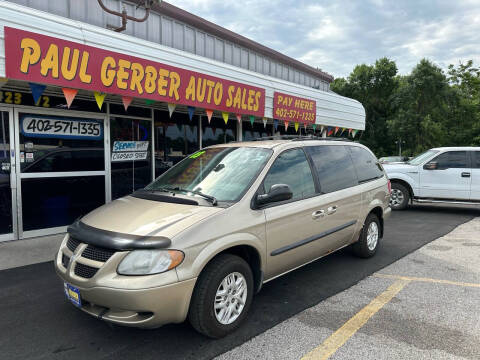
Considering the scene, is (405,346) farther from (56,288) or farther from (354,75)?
(354,75)

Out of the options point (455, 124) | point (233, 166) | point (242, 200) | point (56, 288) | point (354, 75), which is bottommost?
point (56, 288)

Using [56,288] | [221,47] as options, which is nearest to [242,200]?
[56,288]

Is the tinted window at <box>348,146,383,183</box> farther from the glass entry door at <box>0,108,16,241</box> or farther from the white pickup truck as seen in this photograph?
the glass entry door at <box>0,108,16,241</box>

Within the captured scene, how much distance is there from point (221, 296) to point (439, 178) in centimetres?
831

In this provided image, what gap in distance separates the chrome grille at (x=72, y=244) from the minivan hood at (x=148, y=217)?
18cm

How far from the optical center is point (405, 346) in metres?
2.73

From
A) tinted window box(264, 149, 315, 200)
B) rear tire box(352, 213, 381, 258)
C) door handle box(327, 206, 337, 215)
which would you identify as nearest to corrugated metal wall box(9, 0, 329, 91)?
tinted window box(264, 149, 315, 200)

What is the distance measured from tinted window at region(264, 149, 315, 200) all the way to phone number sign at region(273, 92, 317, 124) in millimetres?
4976

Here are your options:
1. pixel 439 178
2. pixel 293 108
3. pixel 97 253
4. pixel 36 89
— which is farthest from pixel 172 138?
pixel 439 178

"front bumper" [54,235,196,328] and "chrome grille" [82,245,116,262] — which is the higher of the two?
"chrome grille" [82,245,116,262]

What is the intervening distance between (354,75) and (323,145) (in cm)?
3555

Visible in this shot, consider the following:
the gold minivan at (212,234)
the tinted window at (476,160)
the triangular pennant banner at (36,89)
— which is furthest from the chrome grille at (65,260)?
the tinted window at (476,160)

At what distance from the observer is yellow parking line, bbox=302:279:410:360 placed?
2.64 metres

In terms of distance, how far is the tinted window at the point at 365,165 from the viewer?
15.9 feet
